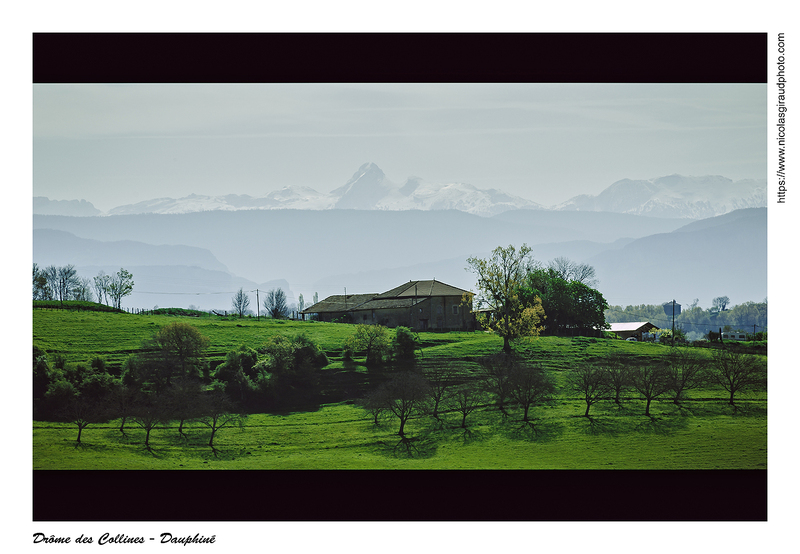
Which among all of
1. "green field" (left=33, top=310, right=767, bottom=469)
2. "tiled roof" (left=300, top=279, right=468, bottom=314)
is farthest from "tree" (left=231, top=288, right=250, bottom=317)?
"green field" (left=33, top=310, right=767, bottom=469)

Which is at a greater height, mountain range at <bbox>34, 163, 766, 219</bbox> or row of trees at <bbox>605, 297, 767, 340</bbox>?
mountain range at <bbox>34, 163, 766, 219</bbox>

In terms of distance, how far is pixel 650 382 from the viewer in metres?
30.0

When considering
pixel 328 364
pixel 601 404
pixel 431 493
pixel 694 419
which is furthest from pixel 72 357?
pixel 694 419

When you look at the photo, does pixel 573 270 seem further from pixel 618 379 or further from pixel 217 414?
pixel 217 414

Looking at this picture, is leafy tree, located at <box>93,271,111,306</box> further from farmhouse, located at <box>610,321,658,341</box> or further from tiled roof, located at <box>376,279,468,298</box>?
farmhouse, located at <box>610,321,658,341</box>

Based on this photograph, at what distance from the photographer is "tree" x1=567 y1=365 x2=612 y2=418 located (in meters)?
30.0

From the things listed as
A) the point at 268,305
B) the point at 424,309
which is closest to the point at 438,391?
the point at 424,309

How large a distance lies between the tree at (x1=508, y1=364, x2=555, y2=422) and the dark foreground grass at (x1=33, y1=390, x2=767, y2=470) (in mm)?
668

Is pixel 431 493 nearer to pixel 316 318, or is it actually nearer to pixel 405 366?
pixel 405 366

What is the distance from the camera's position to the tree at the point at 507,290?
3434cm

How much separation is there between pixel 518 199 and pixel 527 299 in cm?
764

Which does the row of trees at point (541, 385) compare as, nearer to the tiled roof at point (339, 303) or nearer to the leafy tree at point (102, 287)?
the tiled roof at point (339, 303)

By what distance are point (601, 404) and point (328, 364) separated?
15.2m

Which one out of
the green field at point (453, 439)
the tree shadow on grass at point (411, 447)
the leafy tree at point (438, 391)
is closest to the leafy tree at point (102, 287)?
the green field at point (453, 439)
